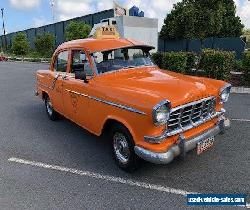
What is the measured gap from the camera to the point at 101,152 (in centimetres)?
543

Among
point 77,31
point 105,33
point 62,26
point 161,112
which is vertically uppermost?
point 62,26

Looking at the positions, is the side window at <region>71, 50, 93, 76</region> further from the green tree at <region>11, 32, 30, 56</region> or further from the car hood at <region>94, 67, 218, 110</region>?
the green tree at <region>11, 32, 30, 56</region>

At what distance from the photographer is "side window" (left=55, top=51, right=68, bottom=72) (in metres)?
6.09

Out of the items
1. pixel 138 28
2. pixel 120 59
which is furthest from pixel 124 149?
pixel 138 28

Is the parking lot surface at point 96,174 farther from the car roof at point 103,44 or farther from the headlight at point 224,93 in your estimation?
the car roof at point 103,44

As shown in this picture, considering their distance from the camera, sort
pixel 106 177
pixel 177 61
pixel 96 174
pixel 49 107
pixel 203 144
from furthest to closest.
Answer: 1. pixel 177 61
2. pixel 49 107
3. pixel 96 174
4. pixel 106 177
5. pixel 203 144

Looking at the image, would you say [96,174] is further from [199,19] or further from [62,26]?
[62,26]

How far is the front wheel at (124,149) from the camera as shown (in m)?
4.33

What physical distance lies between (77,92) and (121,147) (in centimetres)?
136

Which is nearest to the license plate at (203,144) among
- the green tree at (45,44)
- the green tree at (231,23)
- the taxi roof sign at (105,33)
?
the taxi roof sign at (105,33)

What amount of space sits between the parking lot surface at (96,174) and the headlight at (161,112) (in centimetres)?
96

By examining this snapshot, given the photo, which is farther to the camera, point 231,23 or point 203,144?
point 231,23

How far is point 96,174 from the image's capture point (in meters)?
4.59

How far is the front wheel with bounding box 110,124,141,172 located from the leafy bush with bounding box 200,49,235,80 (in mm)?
7181
